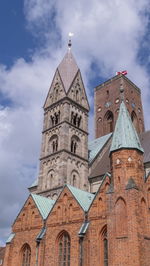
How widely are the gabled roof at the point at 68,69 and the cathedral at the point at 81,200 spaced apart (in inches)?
12.0

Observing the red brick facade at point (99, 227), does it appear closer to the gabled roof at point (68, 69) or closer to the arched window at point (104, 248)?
the arched window at point (104, 248)

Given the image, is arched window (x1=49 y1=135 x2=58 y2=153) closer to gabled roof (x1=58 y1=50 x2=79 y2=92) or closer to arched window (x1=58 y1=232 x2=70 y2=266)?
gabled roof (x1=58 y1=50 x2=79 y2=92)

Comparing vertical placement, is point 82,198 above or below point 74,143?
below

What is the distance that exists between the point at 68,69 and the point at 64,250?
100 feet

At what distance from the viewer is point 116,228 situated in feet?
74.3

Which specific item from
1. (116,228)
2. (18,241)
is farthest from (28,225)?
(116,228)

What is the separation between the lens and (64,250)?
86.5 ft

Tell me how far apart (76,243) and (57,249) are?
2.53 metres

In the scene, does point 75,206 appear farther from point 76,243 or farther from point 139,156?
point 139,156

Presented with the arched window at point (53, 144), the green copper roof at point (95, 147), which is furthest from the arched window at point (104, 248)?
the green copper roof at point (95, 147)

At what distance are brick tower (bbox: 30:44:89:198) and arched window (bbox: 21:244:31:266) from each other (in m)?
8.73

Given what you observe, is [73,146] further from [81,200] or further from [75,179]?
[81,200]

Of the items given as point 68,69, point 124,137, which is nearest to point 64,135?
point 68,69

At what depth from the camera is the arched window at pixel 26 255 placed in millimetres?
28891
